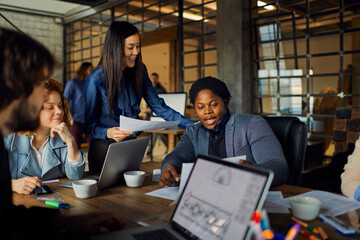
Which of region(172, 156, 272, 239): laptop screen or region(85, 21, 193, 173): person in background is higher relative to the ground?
region(85, 21, 193, 173): person in background

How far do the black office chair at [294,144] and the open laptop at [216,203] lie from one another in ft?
2.97

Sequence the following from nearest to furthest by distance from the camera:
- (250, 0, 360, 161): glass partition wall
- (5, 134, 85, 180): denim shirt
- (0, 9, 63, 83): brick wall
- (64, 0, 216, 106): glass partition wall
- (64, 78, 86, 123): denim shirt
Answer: (5, 134, 85, 180): denim shirt
(250, 0, 360, 161): glass partition wall
(64, 78, 86, 123): denim shirt
(64, 0, 216, 106): glass partition wall
(0, 9, 63, 83): brick wall

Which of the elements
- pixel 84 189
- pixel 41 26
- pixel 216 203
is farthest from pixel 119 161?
pixel 41 26

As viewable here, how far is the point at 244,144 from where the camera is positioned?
1.59 metres

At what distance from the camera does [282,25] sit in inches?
164

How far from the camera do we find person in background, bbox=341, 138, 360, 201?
4.07ft

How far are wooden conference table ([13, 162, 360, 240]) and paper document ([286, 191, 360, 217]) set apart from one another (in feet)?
0.14

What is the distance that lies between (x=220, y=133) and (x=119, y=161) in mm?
554

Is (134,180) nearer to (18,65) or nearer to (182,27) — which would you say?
(18,65)

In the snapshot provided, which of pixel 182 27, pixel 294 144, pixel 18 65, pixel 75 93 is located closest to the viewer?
pixel 18 65

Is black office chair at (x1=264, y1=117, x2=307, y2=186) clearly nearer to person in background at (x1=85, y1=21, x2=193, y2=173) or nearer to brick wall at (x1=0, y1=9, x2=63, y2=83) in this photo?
person in background at (x1=85, y1=21, x2=193, y2=173)

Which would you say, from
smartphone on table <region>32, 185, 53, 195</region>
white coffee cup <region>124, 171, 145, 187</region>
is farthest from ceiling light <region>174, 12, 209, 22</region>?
smartphone on table <region>32, 185, 53, 195</region>

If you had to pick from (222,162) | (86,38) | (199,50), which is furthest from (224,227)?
(86,38)

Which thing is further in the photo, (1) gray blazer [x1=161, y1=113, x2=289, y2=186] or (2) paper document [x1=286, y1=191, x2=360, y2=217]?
(1) gray blazer [x1=161, y1=113, x2=289, y2=186]
